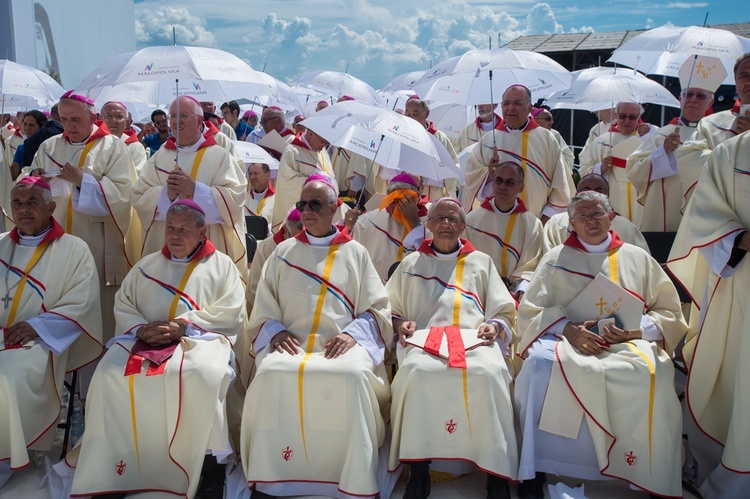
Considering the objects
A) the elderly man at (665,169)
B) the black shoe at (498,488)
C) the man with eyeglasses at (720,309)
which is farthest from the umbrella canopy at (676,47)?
the black shoe at (498,488)

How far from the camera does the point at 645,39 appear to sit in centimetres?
673

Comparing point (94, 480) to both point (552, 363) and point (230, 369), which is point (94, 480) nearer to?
point (230, 369)

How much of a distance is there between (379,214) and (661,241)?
7.80 feet

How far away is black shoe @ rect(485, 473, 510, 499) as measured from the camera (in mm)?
4137

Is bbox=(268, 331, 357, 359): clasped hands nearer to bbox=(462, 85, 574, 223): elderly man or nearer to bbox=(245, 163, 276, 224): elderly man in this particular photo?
bbox=(462, 85, 574, 223): elderly man

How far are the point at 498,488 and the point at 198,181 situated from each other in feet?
11.1

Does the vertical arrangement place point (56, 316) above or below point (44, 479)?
above

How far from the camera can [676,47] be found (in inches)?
240

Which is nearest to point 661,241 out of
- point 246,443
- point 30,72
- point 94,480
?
point 246,443

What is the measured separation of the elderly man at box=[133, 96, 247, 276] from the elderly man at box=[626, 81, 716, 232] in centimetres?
351

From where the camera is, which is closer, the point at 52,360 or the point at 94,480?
the point at 94,480

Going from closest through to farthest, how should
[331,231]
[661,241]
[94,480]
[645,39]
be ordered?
[94,480] < [331,231] < [661,241] < [645,39]

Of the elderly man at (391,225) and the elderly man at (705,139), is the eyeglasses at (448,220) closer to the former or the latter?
the elderly man at (391,225)

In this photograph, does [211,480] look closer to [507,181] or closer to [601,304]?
[601,304]
